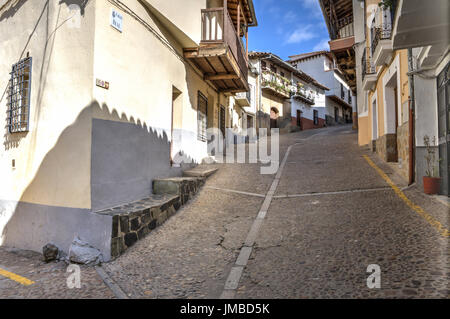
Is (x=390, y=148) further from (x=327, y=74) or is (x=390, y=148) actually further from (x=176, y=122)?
(x=327, y=74)

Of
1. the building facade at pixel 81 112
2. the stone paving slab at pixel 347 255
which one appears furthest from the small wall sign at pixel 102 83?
the stone paving slab at pixel 347 255

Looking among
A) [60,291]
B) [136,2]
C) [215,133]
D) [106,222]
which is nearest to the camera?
[60,291]

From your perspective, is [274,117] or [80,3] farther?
[274,117]

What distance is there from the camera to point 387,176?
7172mm

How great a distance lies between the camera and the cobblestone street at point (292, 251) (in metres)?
2.86

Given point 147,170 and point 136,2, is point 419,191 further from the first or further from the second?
point 136,2

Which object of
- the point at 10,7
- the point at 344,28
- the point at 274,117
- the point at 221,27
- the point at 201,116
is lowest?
the point at 201,116

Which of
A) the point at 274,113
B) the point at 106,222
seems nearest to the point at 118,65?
the point at 106,222

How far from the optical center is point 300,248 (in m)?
3.76

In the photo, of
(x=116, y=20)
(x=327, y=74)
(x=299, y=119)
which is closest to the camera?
(x=116, y=20)

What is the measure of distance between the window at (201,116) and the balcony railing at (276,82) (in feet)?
46.2

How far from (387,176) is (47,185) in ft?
24.8

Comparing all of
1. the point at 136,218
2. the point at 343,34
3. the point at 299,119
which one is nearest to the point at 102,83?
the point at 136,218

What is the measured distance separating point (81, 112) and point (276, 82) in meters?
21.7
